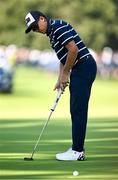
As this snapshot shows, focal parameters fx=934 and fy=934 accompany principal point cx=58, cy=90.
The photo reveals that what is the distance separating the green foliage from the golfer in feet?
227

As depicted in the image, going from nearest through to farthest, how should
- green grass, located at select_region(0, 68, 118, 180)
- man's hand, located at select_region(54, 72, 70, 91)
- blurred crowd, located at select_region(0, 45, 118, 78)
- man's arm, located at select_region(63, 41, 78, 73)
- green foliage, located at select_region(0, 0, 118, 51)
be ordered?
green grass, located at select_region(0, 68, 118, 180)
man's arm, located at select_region(63, 41, 78, 73)
man's hand, located at select_region(54, 72, 70, 91)
blurred crowd, located at select_region(0, 45, 118, 78)
green foliage, located at select_region(0, 0, 118, 51)

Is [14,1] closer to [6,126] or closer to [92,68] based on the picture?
[6,126]

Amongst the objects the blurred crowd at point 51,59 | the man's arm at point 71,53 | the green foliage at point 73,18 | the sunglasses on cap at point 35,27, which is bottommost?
the man's arm at point 71,53

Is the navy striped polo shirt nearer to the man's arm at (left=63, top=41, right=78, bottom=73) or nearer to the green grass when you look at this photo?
the man's arm at (left=63, top=41, right=78, bottom=73)

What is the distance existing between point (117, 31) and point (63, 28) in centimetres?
7148

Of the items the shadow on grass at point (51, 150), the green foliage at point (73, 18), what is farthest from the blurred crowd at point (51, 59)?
the shadow on grass at point (51, 150)

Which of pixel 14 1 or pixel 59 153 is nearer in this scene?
pixel 59 153

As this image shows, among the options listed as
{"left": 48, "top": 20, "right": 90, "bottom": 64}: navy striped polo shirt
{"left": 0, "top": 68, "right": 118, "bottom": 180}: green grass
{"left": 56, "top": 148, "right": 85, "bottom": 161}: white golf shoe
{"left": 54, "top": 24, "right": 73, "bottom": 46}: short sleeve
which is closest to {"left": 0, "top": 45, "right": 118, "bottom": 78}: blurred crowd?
{"left": 0, "top": 68, "right": 118, "bottom": 180}: green grass

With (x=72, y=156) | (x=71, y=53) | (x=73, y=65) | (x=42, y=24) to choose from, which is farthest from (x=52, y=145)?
(x=42, y=24)

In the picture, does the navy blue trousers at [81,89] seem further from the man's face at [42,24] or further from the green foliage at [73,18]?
the green foliage at [73,18]

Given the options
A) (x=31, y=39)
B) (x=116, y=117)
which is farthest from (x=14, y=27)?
(x=116, y=117)

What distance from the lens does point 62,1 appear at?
8575 centimetres

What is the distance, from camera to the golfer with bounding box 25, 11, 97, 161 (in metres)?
10.9

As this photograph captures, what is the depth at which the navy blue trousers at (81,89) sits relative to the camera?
1110 centimetres
